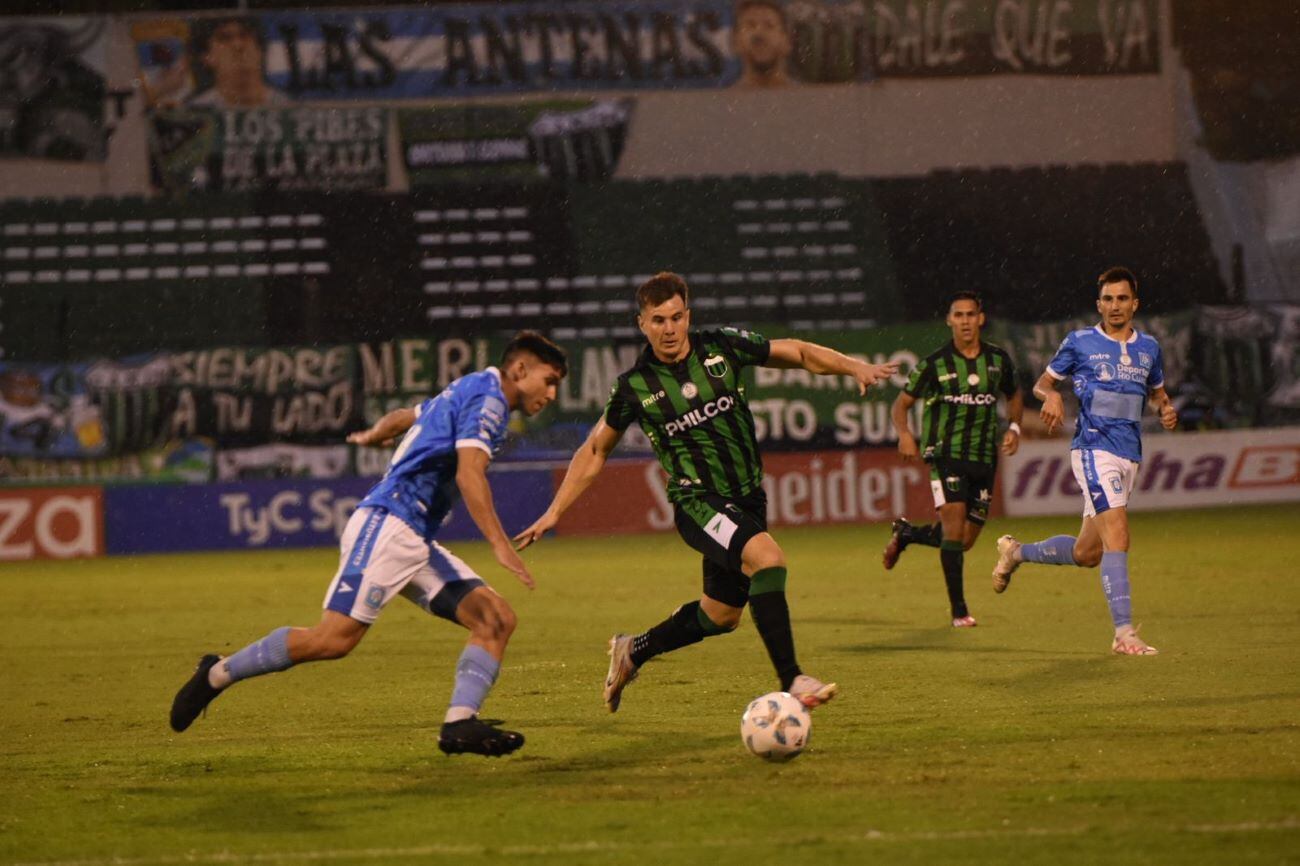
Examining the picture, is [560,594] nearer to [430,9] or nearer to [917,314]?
[917,314]

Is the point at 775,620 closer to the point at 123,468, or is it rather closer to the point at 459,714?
the point at 459,714

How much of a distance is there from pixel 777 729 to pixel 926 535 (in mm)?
5481

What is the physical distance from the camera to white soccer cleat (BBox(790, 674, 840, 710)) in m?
6.55

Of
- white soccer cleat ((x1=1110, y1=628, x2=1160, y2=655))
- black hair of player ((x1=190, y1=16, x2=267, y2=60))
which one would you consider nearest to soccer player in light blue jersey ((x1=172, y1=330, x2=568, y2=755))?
white soccer cleat ((x1=1110, y1=628, x2=1160, y2=655))

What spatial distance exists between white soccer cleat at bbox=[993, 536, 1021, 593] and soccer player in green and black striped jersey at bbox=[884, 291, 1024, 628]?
0.77 ft

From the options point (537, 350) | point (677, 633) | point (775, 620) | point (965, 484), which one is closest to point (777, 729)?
point (775, 620)

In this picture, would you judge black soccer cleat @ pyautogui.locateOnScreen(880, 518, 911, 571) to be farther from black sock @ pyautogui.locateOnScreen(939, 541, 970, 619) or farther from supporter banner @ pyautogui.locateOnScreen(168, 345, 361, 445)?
supporter banner @ pyautogui.locateOnScreen(168, 345, 361, 445)

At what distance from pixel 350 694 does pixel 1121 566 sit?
13.7ft

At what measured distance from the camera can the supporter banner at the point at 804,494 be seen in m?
20.4

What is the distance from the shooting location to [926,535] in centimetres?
1172

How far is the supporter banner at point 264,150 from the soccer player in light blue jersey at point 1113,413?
1819 centimetres

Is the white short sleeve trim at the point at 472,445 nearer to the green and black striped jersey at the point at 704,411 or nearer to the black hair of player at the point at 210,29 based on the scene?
the green and black striped jersey at the point at 704,411

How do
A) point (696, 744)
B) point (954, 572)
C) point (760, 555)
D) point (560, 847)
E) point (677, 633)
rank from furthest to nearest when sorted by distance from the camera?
point (954, 572) < point (677, 633) < point (696, 744) < point (760, 555) < point (560, 847)

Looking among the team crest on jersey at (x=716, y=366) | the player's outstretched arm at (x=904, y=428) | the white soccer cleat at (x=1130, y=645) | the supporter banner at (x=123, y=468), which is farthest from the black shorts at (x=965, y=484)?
the supporter banner at (x=123, y=468)
